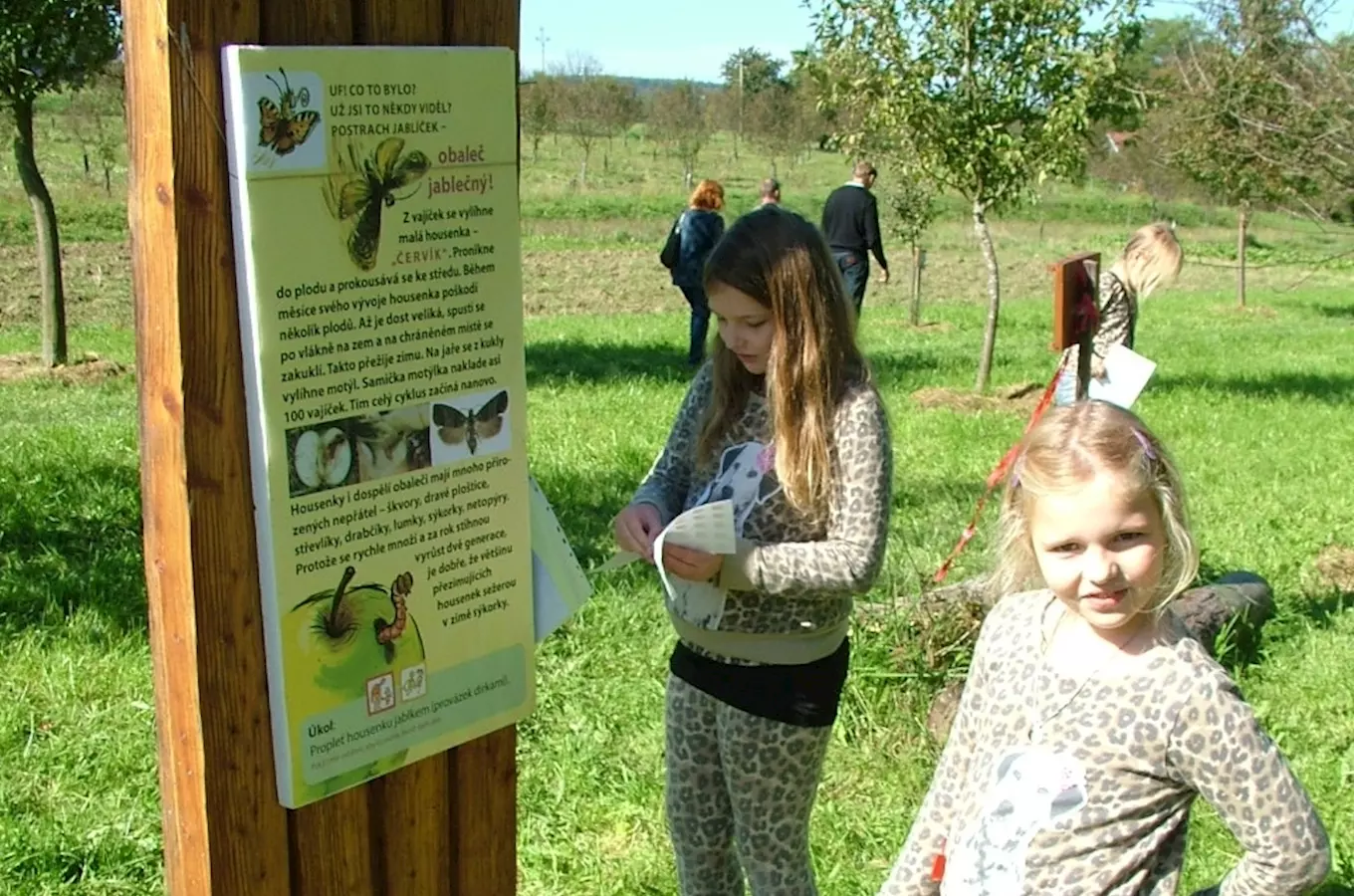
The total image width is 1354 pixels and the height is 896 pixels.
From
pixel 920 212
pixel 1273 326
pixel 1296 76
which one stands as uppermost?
pixel 1296 76

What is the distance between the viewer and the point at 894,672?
454 centimetres

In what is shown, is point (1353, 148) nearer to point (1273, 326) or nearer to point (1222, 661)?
point (1222, 661)

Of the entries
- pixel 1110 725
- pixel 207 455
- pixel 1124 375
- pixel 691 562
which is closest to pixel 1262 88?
pixel 1124 375

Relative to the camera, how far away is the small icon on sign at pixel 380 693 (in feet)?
6.48

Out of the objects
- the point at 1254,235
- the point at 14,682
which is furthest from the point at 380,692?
the point at 1254,235

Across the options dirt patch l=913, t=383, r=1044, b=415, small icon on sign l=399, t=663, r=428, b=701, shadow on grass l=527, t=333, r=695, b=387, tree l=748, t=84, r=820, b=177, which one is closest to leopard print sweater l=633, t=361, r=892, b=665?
small icon on sign l=399, t=663, r=428, b=701

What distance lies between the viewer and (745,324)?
266 cm

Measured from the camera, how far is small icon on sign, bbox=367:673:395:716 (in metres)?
1.98

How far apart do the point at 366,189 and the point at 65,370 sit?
10.4 metres

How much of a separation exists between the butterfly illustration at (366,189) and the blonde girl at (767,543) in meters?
0.91

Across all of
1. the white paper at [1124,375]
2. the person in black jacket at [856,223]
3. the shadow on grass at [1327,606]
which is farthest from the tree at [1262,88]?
the person in black jacket at [856,223]

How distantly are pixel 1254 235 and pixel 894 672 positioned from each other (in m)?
36.4

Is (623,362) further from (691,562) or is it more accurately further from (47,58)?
(691,562)

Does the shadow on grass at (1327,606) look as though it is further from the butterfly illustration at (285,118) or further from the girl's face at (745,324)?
the butterfly illustration at (285,118)
